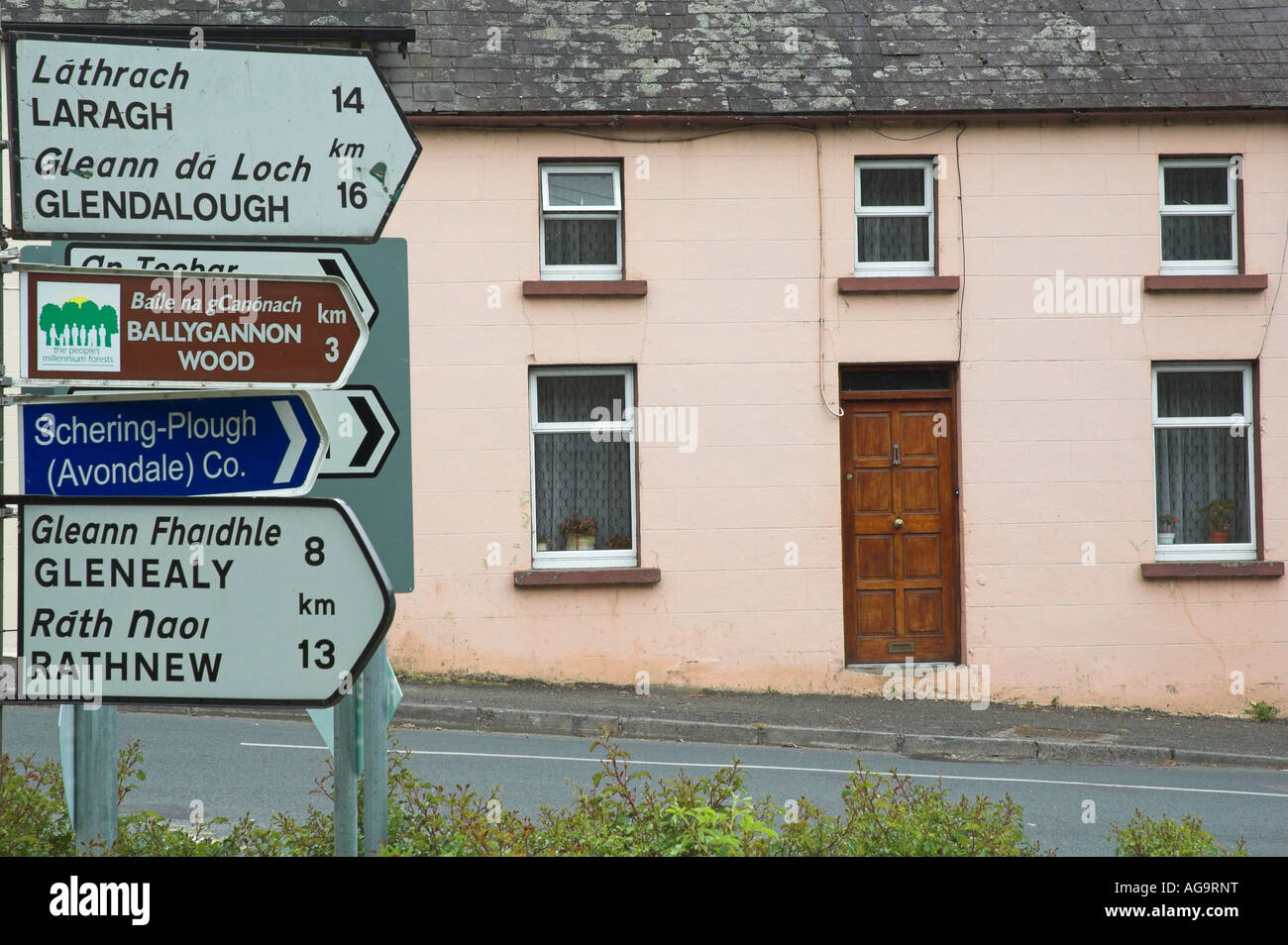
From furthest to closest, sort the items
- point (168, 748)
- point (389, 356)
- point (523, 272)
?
point (523, 272) < point (168, 748) < point (389, 356)

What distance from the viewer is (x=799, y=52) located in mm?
12805

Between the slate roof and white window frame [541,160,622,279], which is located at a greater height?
the slate roof

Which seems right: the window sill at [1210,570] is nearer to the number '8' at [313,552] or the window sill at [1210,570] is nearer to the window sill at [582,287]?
the window sill at [582,287]

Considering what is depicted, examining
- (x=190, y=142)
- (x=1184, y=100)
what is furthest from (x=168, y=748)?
(x=1184, y=100)

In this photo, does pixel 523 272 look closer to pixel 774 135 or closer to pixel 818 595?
pixel 774 135

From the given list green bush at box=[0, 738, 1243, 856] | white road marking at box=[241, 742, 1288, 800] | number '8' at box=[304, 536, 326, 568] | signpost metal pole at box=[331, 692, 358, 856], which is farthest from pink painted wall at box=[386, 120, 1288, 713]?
number '8' at box=[304, 536, 326, 568]

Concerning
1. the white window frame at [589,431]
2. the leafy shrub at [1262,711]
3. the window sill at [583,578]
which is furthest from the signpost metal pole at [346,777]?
the leafy shrub at [1262,711]

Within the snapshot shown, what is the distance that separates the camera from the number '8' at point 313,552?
2453 mm

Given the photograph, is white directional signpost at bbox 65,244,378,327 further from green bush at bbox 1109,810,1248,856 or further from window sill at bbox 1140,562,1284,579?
window sill at bbox 1140,562,1284,579

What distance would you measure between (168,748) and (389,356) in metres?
6.08

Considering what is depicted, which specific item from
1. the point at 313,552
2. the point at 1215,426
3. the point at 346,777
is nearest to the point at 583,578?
the point at 1215,426

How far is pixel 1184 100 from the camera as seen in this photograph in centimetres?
1254

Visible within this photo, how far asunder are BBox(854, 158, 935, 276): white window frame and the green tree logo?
35.3ft

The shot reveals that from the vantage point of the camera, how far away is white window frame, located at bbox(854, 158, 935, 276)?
12680 millimetres
